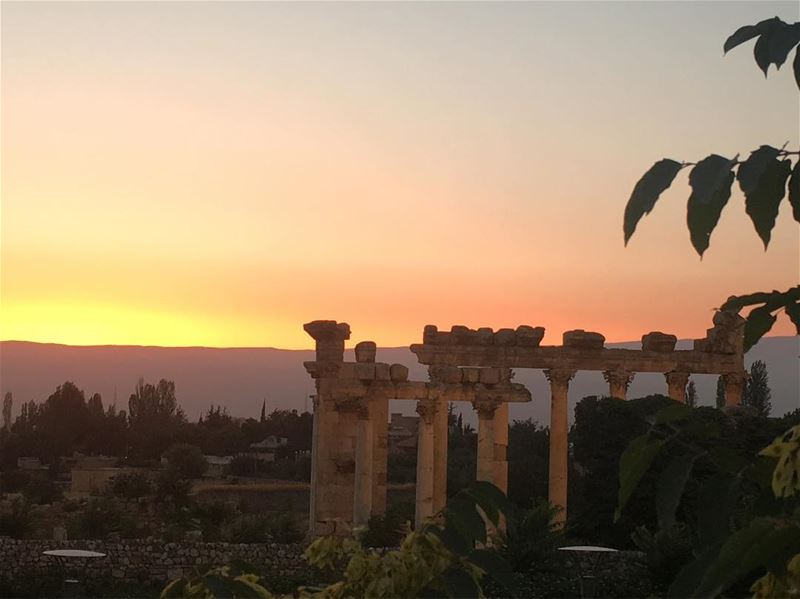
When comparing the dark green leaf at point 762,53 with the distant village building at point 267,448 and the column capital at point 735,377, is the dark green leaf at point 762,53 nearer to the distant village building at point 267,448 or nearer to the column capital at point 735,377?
the column capital at point 735,377

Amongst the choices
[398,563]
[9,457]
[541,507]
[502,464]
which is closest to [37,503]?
[9,457]

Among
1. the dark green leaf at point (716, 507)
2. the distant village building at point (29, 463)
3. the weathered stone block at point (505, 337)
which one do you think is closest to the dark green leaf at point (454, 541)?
the dark green leaf at point (716, 507)

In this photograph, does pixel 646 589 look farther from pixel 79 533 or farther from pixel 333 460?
pixel 79 533

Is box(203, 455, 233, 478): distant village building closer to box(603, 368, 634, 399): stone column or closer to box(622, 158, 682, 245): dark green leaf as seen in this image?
box(603, 368, 634, 399): stone column

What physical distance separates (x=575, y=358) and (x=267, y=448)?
57447 mm

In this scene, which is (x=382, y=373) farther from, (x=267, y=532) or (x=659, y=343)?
(x=659, y=343)

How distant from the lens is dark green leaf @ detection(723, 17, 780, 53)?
191 inches

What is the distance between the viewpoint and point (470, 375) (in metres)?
34.8

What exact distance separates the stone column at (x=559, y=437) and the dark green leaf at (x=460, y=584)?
33116 mm

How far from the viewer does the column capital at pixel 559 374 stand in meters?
41.1

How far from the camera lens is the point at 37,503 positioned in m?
62.7

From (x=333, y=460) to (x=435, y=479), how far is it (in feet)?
12.3

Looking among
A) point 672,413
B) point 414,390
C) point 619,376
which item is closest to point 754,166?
point 672,413

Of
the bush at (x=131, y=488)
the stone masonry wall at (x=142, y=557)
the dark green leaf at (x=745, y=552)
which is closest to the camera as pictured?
the dark green leaf at (x=745, y=552)
